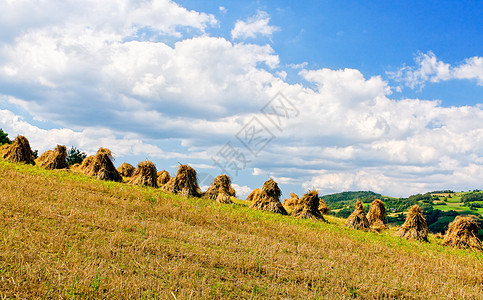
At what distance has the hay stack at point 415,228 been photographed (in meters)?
19.6

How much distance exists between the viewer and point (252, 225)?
14570 mm

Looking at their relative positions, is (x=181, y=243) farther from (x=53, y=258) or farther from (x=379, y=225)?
(x=379, y=225)

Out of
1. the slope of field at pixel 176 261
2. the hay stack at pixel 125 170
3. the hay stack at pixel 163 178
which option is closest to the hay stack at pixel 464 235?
the slope of field at pixel 176 261

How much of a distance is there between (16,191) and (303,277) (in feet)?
39.2

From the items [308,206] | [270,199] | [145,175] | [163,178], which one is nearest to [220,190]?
[270,199]

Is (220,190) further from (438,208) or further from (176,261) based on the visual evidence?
(438,208)

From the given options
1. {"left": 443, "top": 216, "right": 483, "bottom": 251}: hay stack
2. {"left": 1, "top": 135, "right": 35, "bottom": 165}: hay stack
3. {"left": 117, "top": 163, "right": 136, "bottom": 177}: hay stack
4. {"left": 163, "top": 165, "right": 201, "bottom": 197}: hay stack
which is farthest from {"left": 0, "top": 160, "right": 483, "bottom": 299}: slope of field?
{"left": 117, "top": 163, "right": 136, "bottom": 177}: hay stack

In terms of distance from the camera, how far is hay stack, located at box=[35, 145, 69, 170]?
23.4 metres

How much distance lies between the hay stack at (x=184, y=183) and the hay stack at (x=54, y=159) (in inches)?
344

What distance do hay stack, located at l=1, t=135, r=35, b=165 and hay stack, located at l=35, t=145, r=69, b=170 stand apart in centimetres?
91

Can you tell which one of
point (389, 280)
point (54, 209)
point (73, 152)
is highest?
point (73, 152)

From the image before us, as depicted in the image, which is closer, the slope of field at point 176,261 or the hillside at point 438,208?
the slope of field at point 176,261

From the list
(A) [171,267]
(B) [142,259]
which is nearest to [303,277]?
(A) [171,267]

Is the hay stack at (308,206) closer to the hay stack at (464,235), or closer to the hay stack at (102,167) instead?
the hay stack at (464,235)
